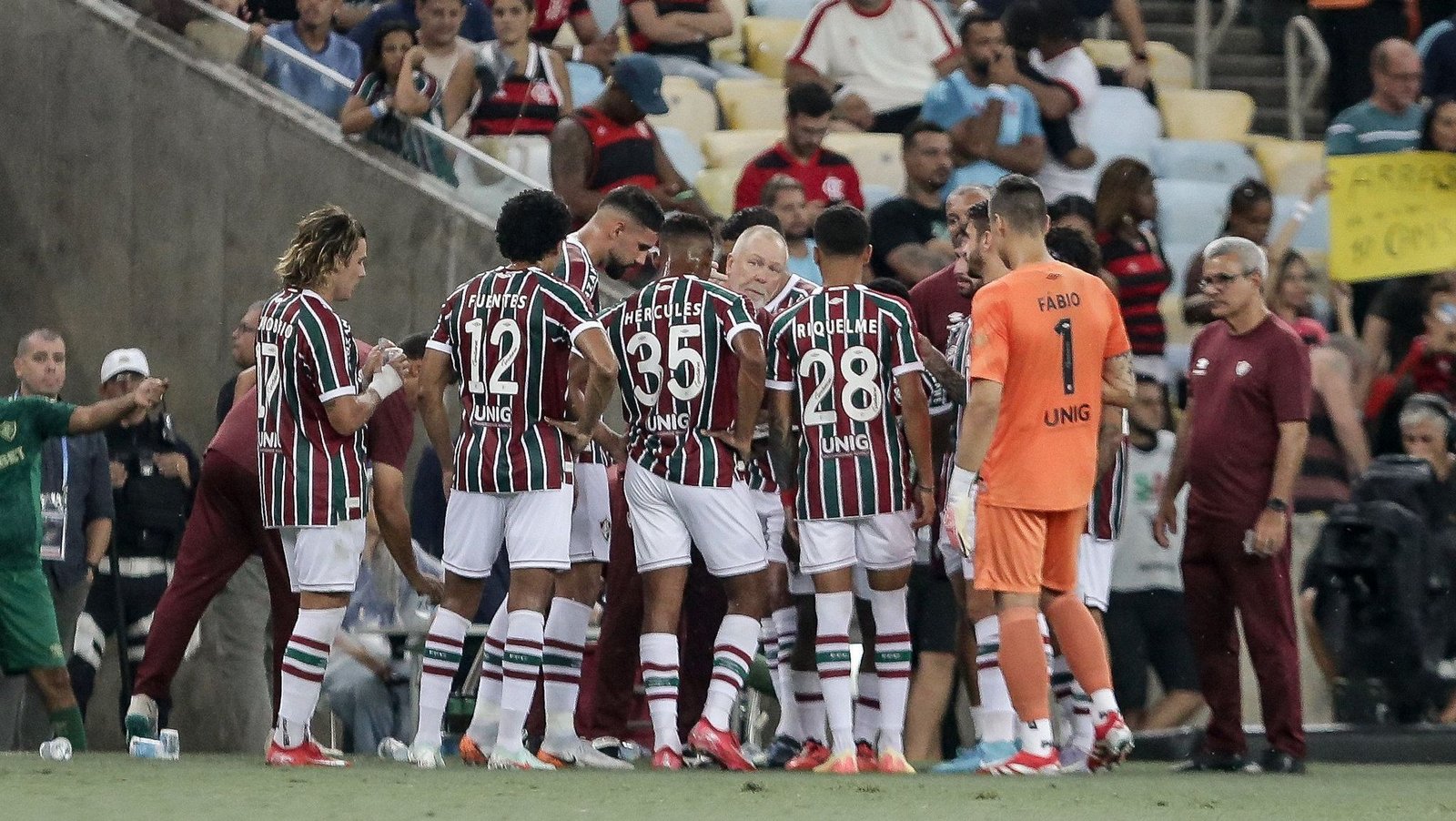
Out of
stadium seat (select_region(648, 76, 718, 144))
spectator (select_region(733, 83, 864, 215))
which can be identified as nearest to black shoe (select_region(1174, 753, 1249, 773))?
spectator (select_region(733, 83, 864, 215))

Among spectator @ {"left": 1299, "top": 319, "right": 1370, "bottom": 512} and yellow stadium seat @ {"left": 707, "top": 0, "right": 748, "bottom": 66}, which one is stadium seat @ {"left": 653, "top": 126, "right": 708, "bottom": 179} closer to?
yellow stadium seat @ {"left": 707, "top": 0, "right": 748, "bottom": 66}

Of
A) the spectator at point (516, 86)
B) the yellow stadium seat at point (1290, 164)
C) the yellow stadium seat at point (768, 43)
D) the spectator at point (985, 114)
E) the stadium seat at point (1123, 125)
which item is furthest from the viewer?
the yellow stadium seat at point (768, 43)

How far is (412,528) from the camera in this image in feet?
35.7

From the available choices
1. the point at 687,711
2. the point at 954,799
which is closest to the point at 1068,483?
the point at 954,799

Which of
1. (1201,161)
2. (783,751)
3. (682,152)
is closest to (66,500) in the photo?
(783,751)

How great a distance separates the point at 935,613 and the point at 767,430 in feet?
4.49

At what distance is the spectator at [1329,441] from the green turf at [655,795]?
3154mm

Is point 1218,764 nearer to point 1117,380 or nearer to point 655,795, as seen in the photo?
point 1117,380

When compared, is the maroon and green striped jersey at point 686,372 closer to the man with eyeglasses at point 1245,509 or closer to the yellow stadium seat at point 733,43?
the man with eyeglasses at point 1245,509

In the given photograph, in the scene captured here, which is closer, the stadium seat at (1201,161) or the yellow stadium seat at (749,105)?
the yellow stadium seat at (749,105)

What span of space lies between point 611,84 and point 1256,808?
5854 millimetres

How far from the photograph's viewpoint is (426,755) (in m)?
8.49

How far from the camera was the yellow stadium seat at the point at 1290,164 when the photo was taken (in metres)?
14.6

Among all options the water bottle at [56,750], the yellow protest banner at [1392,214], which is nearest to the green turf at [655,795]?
the water bottle at [56,750]
